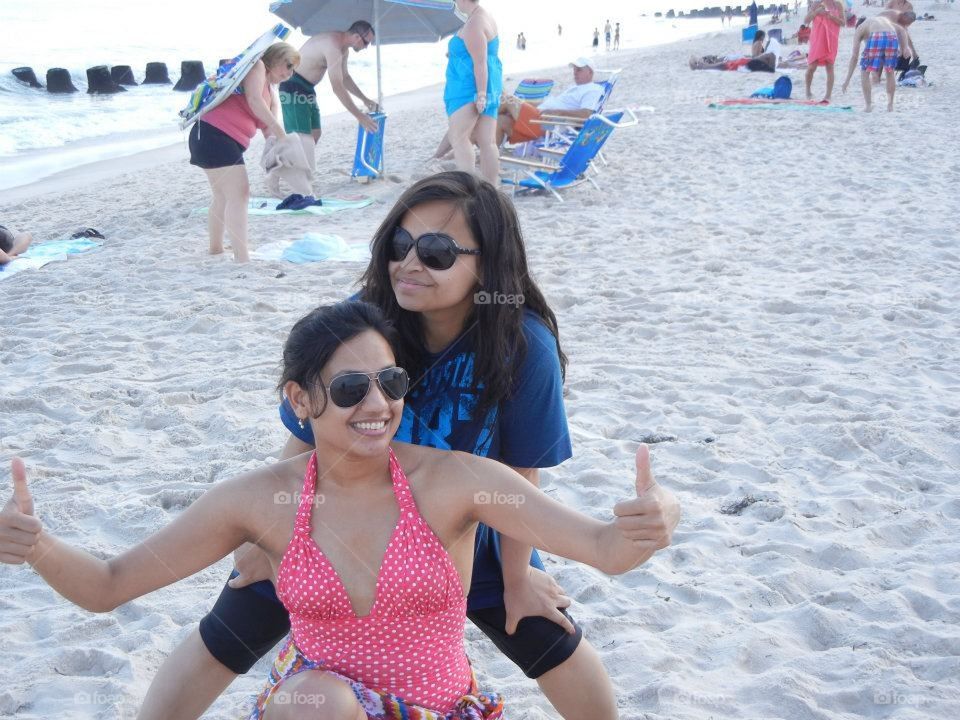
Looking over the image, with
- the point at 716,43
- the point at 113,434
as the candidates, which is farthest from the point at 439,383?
the point at 716,43

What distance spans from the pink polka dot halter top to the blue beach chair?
25.7 ft

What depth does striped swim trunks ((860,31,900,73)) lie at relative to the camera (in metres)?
12.2

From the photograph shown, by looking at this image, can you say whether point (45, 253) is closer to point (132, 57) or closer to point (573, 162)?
point (573, 162)

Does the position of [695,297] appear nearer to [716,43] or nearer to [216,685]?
[216,685]

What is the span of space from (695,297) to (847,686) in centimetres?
344

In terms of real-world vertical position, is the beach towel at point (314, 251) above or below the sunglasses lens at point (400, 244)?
below

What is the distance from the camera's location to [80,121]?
17219 mm

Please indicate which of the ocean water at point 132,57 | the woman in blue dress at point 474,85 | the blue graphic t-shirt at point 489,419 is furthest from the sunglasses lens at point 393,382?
the ocean water at point 132,57

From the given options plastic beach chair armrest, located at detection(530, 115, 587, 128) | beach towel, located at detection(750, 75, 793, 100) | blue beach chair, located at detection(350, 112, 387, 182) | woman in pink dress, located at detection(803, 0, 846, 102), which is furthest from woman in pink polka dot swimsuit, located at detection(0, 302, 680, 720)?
beach towel, located at detection(750, 75, 793, 100)

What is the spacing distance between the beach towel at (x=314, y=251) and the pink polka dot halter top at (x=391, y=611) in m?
4.92

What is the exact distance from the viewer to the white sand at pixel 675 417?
2441 millimetres

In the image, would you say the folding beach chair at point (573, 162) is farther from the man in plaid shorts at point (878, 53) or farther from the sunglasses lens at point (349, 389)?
the sunglasses lens at point (349, 389)

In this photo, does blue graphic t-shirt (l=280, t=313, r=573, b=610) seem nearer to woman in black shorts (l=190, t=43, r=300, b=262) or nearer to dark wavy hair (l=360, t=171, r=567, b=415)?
dark wavy hair (l=360, t=171, r=567, b=415)

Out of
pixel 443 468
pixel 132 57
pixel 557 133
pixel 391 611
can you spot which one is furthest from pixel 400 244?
pixel 132 57
